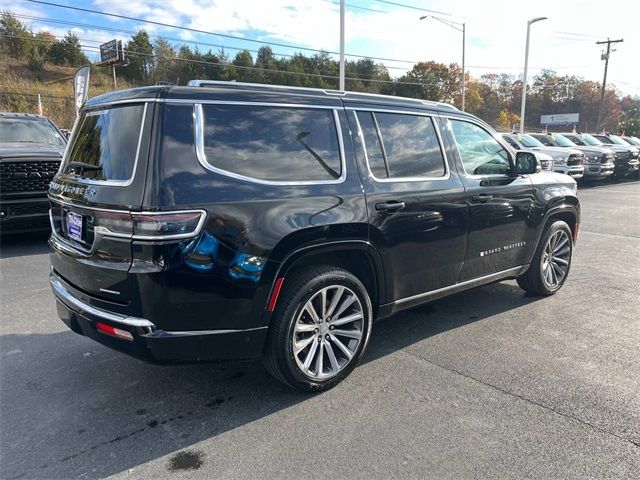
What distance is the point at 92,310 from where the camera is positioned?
2.96 meters

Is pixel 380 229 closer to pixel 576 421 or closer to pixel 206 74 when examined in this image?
pixel 576 421

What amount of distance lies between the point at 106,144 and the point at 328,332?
1883 mm

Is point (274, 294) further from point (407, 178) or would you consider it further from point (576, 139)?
point (576, 139)

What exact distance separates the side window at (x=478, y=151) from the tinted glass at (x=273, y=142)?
57.3 inches

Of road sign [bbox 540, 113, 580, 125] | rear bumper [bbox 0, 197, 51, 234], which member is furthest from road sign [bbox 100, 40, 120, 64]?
road sign [bbox 540, 113, 580, 125]

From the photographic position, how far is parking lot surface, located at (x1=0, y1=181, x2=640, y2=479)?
105 inches

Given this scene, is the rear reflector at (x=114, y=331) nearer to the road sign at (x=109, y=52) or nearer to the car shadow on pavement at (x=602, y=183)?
the car shadow on pavement at (x=602, y=183)

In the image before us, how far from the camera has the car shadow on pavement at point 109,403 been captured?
2.74 metres

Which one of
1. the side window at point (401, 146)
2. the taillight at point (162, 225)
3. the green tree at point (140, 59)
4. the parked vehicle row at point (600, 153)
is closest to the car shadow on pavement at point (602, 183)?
the parked vehicle row at point (600, 153)

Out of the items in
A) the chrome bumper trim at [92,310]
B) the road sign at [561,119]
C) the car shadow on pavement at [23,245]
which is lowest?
the car shadow on pavement at [23,245]

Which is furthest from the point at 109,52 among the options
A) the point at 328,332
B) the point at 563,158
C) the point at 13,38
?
the point at 328,332

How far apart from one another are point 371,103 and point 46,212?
5829 millimetres

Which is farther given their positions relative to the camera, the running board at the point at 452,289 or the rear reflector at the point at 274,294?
the running board at the point at 452,289

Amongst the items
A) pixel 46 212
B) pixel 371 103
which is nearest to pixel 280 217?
pixel 371 103
